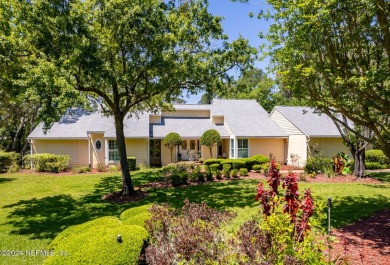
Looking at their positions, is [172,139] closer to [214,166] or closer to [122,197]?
[214,166]

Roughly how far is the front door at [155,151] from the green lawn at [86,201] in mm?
8836

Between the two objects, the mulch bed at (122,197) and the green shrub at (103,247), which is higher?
the green shrub at (103,247)

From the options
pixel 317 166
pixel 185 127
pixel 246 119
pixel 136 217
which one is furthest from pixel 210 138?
pixel 136 217

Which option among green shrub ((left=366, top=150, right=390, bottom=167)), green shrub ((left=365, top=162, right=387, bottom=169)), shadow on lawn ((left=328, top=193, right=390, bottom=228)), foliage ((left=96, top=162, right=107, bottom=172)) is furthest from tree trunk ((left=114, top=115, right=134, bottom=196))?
green shrub ((left=366, top=150, right=390, bottom=167))

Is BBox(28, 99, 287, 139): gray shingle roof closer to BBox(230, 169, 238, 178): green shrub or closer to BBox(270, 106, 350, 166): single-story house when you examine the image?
BBox(270, 106, 350, 166): single-story house

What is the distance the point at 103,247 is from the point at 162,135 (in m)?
20.1

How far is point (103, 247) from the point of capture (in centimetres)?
401

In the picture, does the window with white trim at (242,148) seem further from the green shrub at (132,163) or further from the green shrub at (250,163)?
the green shrub at (132,163)

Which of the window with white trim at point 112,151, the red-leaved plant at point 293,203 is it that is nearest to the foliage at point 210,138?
the window with white trim at point 112,151

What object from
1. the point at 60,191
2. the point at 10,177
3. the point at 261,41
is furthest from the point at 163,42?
the point at 10,177

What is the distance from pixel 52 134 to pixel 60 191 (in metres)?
11.2

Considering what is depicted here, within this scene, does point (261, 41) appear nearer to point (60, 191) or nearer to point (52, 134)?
point (60, 191)

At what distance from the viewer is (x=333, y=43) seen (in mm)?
7996

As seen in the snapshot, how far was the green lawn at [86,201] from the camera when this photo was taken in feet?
25.1
